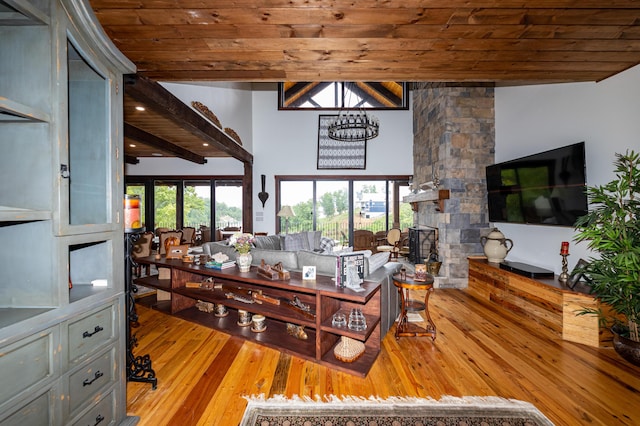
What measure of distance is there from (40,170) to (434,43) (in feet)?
8.44

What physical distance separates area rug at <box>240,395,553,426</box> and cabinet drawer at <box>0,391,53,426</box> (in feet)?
3.28

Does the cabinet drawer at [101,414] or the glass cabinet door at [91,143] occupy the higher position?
the glass cabinet door at [91,143]

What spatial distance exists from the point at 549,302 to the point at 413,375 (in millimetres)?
2038

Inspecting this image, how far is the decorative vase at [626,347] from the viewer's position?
2.31 m

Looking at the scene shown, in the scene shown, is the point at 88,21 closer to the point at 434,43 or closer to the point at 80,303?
the point at 80,303

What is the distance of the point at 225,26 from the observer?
74.5 inches

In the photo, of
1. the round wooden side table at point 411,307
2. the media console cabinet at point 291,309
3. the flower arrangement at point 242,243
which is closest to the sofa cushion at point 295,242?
the media console cabinet at point 291,309

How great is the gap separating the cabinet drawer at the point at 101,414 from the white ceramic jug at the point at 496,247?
4.83 meters

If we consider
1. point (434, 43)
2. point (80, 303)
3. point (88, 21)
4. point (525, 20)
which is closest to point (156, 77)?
point (88, 21)

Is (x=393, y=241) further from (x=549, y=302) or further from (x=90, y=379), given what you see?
(x=90, y=379)

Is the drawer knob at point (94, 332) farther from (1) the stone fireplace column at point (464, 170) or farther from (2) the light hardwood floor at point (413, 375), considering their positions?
(1) the stone fireplace column at point (464, 170)

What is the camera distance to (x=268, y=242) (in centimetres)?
488

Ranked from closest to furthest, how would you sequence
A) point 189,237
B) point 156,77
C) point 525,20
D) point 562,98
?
point 525,20 < point 156,77 < point 562,98 < point 189,237

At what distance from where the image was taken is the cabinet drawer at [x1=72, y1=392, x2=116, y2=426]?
1.39 meters
